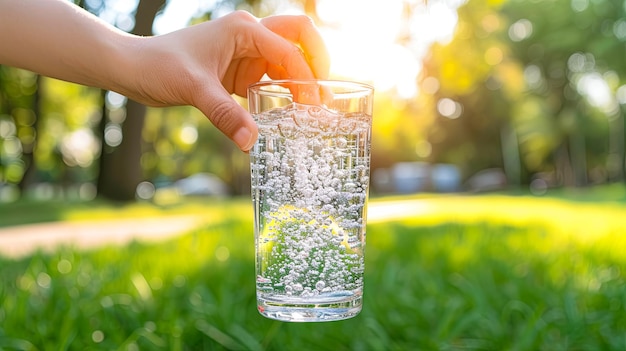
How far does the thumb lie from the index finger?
1.05 feet

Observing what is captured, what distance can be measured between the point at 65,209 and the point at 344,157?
1177 cm

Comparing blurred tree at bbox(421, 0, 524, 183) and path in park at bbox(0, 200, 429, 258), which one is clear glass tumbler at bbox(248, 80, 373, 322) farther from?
blurred tree at bbox(421, 0, 524, 183)

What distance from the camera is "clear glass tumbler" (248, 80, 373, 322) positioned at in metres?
1.56

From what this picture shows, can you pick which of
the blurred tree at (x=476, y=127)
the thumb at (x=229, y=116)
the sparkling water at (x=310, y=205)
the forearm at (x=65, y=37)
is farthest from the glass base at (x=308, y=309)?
the blurred tree at (x=476, y=127)

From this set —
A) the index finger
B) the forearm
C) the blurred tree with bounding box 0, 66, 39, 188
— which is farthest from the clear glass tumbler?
the blurred tree with bounding box 0, 66, 39, 188

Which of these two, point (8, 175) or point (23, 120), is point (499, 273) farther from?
point (8, 175)

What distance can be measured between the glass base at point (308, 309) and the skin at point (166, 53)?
1.25ft

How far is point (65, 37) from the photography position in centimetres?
179

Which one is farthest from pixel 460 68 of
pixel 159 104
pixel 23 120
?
pixel 23 120

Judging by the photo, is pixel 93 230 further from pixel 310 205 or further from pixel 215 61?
pixel 310 205

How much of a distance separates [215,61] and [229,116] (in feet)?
0.59

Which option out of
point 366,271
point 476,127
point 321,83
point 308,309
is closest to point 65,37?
point 321,83

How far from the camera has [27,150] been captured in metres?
22.2

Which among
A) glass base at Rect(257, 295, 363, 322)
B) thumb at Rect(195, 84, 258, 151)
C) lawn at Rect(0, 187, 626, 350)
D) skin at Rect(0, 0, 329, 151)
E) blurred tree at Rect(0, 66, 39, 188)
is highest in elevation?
blurred tree at Rect(0, 66, 39, 188)
